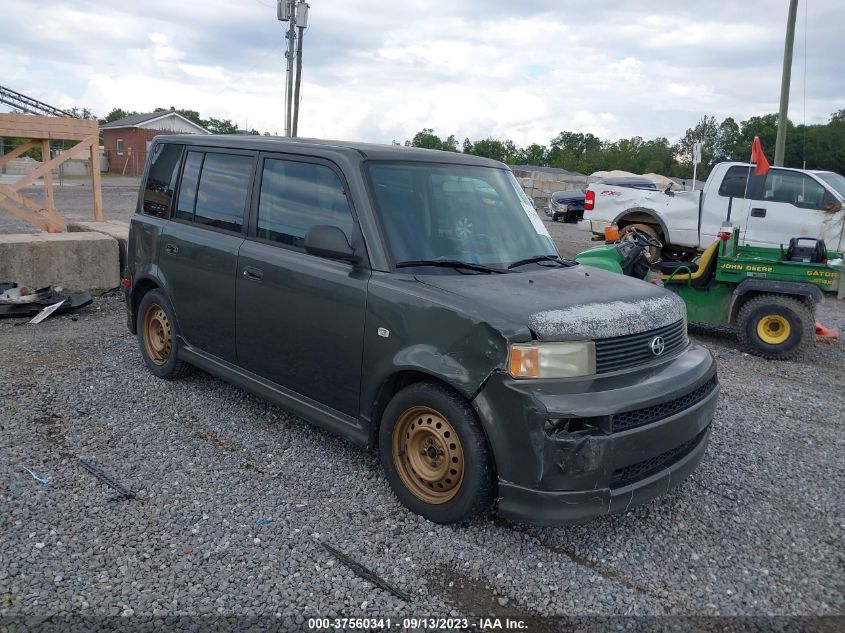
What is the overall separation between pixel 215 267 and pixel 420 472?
7.09ft

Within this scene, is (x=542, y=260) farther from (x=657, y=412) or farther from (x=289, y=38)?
(x=289, y=38)

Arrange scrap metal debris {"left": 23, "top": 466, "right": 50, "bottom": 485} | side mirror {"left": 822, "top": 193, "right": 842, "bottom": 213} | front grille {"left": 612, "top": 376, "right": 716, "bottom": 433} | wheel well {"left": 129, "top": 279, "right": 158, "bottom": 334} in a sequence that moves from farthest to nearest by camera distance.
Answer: side mirror {"left": 822, "top": 193, "right": 842, "bottom": 213}, wheel well {"left": 129, "top": 279, "right": 158, "bottom": 334}, scrap metal debris {"left": 23, "top": 466, "right": 50, "bottom": 485}, front grille {"left": 612, "top": 376, "right": 716, "bottom": 433}

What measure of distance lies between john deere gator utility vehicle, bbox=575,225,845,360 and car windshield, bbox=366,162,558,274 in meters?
2.93

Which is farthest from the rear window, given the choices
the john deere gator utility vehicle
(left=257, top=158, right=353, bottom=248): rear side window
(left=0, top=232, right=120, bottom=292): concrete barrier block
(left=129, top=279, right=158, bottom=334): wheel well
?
the john deere gator utility vehicle

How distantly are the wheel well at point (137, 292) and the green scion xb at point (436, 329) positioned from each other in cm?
56

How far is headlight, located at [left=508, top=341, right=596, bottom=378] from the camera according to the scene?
3.20 meters

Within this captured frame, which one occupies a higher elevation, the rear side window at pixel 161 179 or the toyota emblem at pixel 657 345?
the rear side window at pixel 161 179

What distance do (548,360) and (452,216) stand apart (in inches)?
52.0

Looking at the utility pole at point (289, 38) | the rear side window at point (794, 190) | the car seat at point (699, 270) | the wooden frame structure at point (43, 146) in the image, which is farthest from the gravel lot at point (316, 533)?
the utility pole at point (289, 38)

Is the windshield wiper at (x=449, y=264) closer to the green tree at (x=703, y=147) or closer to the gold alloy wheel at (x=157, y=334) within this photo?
the gold alloy wheel at (x=157, y=334)

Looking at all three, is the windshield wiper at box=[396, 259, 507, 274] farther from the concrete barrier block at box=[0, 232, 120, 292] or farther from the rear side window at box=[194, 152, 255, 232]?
the concrete barrier block at box=[0, 232, 120, 292]

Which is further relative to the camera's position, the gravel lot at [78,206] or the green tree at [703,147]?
the green tree at [703,147]

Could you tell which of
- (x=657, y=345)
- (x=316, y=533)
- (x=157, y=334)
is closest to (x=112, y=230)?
(x=157, y=334)

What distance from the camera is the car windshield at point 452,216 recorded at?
3.94m
